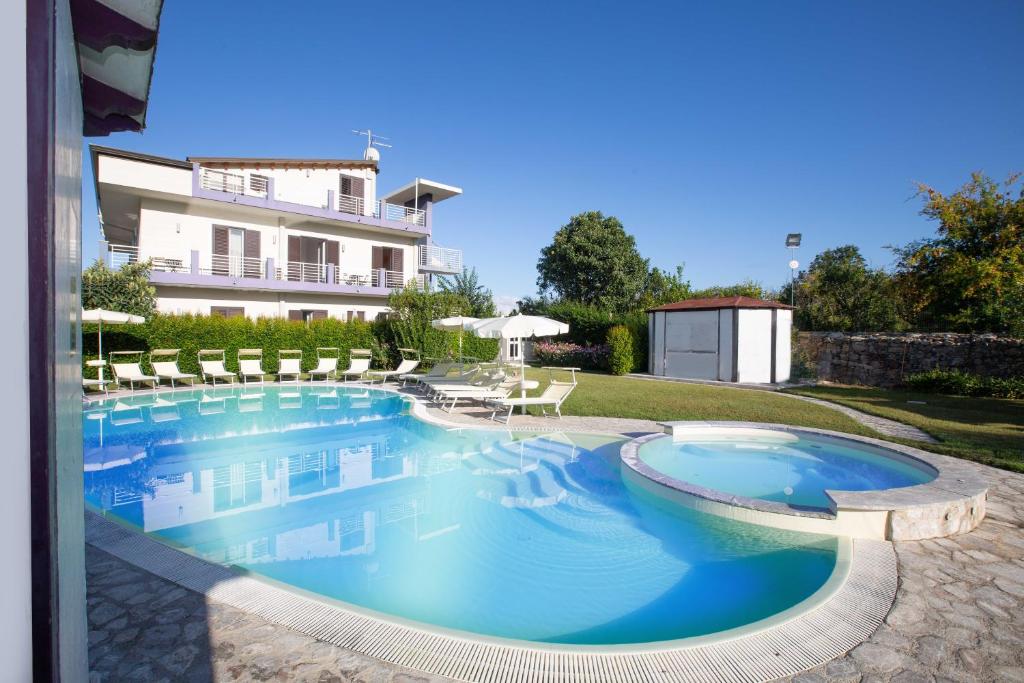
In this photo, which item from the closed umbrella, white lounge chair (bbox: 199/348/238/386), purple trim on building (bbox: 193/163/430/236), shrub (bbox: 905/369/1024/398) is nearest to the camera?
the closed umbrella

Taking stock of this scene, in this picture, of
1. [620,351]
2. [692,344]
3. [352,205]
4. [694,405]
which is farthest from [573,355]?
[352,205]

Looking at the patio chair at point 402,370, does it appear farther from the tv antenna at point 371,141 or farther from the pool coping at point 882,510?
the tv antenna at point 371,141

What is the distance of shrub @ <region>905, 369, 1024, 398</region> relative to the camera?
14.6 metres

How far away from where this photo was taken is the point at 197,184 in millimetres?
19828

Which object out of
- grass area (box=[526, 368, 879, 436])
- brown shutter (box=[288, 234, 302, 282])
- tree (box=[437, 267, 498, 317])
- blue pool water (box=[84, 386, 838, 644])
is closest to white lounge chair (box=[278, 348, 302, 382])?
brown shutter (box=[288, 234, 302, 282])

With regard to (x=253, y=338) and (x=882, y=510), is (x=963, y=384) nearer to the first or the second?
(x=882, y=510)

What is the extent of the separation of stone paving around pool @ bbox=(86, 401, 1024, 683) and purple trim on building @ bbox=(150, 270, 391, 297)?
18124 millimetres

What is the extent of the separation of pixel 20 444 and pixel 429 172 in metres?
29.4

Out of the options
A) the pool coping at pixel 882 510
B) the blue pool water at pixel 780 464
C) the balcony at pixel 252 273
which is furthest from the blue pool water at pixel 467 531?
the balcony at pixel 252 273

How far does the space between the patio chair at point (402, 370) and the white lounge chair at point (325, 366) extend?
1299 mm

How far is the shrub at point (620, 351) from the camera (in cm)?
2173

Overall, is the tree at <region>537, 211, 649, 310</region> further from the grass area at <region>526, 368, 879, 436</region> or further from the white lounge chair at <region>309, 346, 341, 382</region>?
the white lounge chair at <region>309, 346, 341, 382</region>

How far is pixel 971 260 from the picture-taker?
670 inches

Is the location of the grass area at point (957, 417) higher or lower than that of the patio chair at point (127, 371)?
lower
